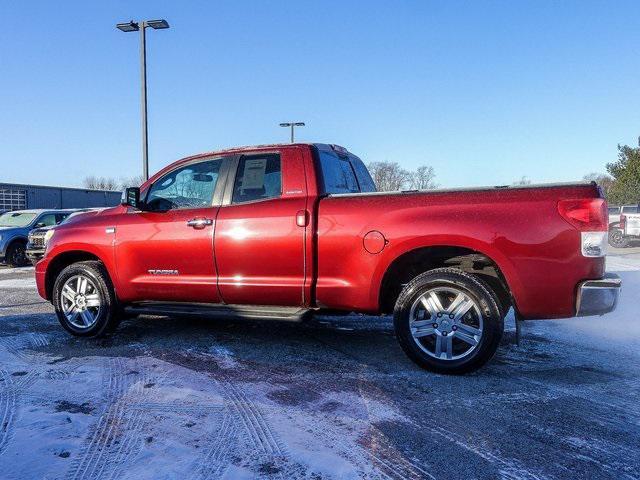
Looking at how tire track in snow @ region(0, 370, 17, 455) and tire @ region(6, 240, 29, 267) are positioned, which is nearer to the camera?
tire track in snow @ region(0, 370, 17, 455)

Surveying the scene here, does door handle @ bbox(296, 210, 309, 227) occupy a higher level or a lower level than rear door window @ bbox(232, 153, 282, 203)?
lower

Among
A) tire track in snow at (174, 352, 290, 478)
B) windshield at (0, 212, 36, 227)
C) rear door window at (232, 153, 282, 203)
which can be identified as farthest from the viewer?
windshield at (0, 212, 36, 227)

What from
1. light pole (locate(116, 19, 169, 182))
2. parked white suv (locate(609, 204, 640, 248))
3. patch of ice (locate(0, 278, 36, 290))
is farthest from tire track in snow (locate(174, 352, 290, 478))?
parked white suv (locate(609, 204, 640, 248))

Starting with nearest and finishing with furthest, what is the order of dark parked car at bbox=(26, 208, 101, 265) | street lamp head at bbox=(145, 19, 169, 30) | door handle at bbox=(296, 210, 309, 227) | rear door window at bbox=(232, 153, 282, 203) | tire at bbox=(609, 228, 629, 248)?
door handle at bbox=(296, 210, 309, 227)
rear door window at bbox=(232, 153, 282, 203)
dark parked car at bbox=(26, 208, 101, 265)
street lamp head at bbox=(145, 19, 169, 30)
tire at bbox=(609, 228, 629, 248)

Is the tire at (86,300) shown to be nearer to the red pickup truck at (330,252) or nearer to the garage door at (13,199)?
the red pickup truck at (330,252)

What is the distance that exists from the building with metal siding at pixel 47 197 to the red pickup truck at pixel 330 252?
26493mm

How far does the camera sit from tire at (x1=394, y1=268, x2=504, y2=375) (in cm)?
359

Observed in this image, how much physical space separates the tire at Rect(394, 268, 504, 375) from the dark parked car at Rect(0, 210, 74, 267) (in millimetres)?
13220

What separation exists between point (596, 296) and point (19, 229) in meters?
14.7

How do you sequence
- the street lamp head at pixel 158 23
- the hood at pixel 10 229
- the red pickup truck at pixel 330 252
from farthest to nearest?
1. the hood at pixel 10 229
2. the street lamp head at pixel 158 23
3. the red pickup truck at pixel 330 252

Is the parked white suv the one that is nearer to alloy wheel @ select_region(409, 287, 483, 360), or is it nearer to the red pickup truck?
the red pickup truck

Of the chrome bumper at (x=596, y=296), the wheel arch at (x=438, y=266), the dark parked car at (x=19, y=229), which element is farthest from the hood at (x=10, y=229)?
the chrome bumper at (x=596, y=296)

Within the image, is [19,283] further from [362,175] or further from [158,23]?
[362,175]

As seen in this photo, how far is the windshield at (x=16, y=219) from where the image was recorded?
1398 cm
